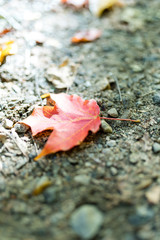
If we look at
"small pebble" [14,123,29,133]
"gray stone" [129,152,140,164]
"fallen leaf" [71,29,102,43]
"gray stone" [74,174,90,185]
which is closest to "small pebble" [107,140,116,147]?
"gray stone" [129,152,140,164]

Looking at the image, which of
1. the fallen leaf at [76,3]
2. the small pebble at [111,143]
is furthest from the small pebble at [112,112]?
the fallen leaf at [76,3]

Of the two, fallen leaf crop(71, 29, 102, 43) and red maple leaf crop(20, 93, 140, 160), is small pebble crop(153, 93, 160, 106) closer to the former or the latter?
red maple leaf crop(20, 93, 140, 160)

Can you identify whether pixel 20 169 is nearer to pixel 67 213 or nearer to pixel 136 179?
pixel 67 213

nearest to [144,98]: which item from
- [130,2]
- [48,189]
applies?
[48,189]

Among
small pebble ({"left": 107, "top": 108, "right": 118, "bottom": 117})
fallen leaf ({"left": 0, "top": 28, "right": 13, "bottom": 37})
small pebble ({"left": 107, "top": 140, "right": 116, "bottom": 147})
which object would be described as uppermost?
fallen leaf ({"left": 0, "top": 28, "right": 13, "bottom": 37})

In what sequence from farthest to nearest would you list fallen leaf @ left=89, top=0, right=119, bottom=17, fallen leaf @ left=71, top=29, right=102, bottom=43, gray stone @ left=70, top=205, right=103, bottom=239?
fallen leaf @ left=89, top=0, right=119, bottom=17 < fallen leaf @ left=71, top=29, right=102, bottom=43 < gray stone @ left=70, top=205, right=103, bottom=239

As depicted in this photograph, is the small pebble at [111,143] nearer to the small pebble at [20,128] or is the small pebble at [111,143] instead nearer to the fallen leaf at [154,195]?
the fallen leaf at [154,195]

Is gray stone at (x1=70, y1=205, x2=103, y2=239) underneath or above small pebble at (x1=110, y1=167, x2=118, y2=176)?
above
